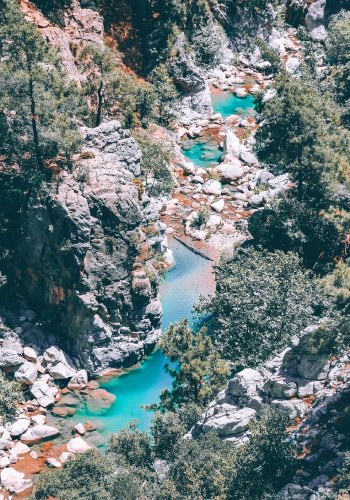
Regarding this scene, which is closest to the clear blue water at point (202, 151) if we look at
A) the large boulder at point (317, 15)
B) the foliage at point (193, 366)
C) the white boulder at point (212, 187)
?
the white boulder at point (212, 187)

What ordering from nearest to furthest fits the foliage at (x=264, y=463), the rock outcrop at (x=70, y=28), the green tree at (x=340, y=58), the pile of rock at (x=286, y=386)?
1. the foliage at (x=264, y=463)
2. the pile of rock at (x=286, y=386)
3. the rock outcrop at (x=70, y=28)
4. the green tree at (x=340, y=58)

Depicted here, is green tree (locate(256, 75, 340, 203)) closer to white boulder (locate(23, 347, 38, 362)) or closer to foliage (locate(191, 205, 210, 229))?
foliage (locate(191, 205, 210, 229))

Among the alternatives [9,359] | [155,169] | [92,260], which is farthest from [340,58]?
[9,359]

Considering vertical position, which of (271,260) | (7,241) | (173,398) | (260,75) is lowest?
(173,398)

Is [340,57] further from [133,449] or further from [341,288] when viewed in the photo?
[133,449]

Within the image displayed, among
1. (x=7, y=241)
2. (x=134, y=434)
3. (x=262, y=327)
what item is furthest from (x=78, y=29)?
(x=134, y=434)

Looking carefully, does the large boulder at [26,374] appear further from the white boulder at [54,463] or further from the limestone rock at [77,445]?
the white boulder at [54,463]

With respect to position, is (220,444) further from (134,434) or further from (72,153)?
(72,153)
